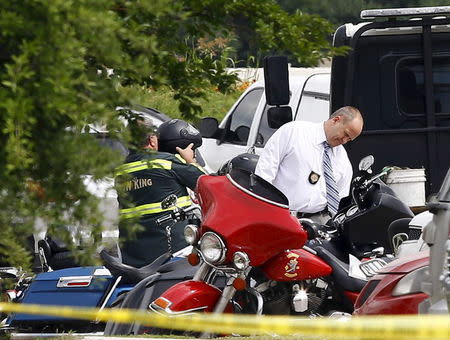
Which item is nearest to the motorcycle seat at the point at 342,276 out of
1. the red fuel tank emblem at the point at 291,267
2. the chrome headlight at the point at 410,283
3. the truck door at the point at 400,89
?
the red fuel tank emblem at the point at 291,267

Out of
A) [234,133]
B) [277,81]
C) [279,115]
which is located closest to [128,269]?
[277,81]

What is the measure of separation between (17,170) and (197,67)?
119 cm

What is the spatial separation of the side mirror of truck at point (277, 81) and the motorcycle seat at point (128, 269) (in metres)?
2.51

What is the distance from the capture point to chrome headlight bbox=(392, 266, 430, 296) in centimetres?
620

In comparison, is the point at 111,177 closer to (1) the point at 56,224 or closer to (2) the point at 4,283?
(1) the point at 56,224

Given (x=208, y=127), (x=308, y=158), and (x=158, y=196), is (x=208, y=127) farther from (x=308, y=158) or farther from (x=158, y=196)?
(x=308, y=158)

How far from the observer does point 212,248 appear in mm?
7566

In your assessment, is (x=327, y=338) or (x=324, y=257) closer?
(x=327, y=338)

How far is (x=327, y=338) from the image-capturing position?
711 cm

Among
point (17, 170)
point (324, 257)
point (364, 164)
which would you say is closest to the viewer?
point (17, 170)

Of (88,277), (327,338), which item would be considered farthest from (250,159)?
(327,338)

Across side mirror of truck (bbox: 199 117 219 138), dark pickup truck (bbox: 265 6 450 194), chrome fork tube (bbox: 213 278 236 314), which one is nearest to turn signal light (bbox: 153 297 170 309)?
chrome fork tube (bbox: 213 278 236 314)

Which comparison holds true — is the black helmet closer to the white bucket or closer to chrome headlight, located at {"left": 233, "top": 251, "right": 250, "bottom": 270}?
the white bucket

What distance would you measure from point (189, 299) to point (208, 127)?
726 centimetres
